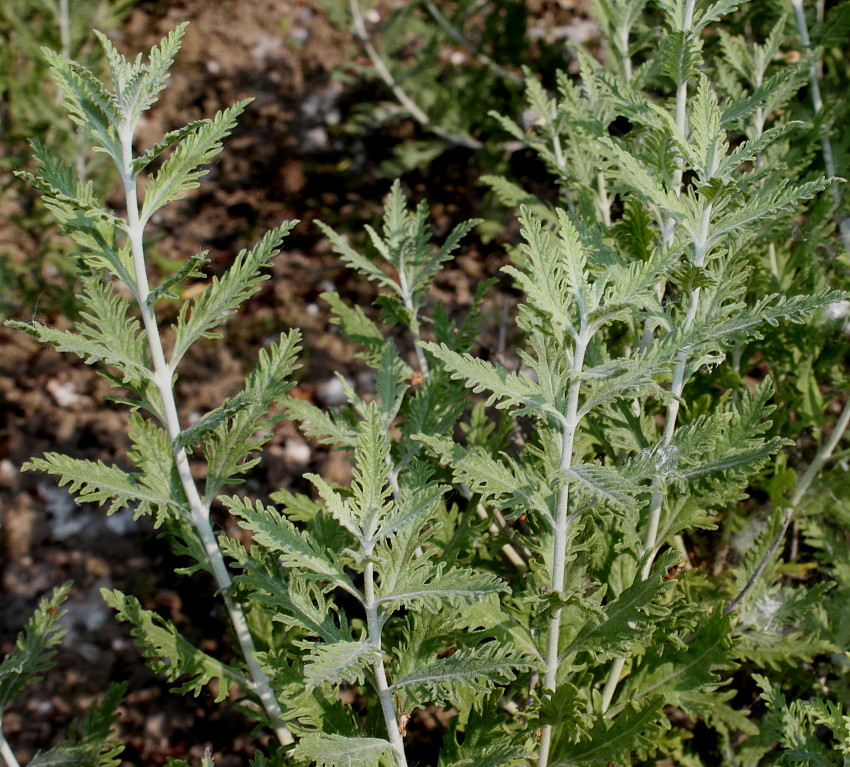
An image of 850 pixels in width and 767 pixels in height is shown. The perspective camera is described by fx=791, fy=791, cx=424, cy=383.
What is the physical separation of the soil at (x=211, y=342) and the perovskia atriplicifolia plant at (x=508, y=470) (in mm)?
747

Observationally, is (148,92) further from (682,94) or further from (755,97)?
(755,97)

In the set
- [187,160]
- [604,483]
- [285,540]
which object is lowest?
[285,540]

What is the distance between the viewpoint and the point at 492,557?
1954mm

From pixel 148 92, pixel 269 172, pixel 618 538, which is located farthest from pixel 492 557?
pixel 269 172

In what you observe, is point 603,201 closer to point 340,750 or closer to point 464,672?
Result: point 464,672

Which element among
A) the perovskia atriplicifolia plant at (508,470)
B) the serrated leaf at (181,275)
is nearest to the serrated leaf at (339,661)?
the perovskia atriplicifolia plant at (508,470)

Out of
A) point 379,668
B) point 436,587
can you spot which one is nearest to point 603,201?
point 436,587

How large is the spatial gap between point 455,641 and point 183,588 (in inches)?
60.3

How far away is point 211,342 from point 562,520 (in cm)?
229

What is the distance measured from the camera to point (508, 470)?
1365 mm

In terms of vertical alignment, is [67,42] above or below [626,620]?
above

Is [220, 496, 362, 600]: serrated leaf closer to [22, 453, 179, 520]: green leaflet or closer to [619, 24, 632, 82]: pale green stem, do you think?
[22, 453, 179, 520]: green leaflet

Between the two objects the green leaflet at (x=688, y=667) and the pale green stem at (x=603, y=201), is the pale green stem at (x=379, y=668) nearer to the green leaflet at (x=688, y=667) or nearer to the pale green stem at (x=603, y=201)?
the green leaflet at (x=688, y=667)

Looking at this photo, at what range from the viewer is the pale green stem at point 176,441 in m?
1.42
